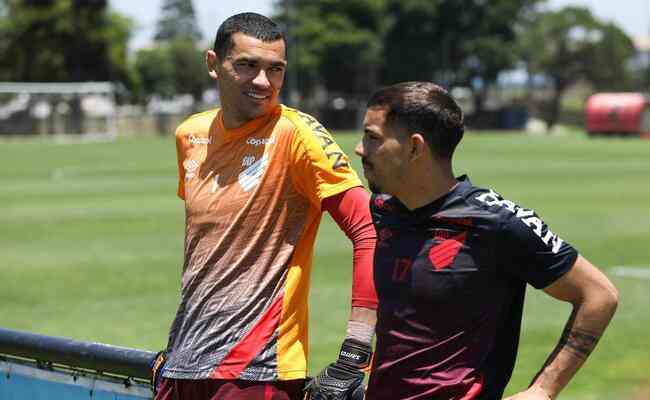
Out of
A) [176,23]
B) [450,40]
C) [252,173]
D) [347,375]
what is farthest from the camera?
[176,23]

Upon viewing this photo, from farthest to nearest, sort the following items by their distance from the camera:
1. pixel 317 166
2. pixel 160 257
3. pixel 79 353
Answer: pixel 160 257 → pixel 79 353 → pixel 317 166

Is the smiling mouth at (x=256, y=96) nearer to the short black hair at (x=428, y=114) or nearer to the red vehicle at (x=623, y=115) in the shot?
the short black hair at (x=428, y=114)

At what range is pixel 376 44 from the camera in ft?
284

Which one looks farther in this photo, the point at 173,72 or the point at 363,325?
the point at 173,72

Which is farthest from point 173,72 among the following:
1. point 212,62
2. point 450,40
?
point 212,62

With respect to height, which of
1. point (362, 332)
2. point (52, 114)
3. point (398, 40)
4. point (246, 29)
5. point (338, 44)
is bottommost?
point (52, 114)

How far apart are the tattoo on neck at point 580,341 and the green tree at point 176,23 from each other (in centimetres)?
15855

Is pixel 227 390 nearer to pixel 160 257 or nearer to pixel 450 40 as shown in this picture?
pixel 160 257

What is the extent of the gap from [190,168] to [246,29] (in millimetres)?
553

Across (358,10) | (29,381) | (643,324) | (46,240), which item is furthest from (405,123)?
(358,10)

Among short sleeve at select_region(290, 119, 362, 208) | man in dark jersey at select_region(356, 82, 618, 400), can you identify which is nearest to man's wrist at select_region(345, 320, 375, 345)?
man in dark jersey at select_region(356, 82, 618, 400)

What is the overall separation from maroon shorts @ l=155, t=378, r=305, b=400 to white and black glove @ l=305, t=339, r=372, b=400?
0.25m

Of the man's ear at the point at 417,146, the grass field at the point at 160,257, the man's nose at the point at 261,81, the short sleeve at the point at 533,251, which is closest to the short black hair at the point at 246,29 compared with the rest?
the man's nose at the point at 261,81

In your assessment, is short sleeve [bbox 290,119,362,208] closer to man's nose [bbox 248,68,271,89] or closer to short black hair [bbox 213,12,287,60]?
man's nose [bbox 248,68,271,89]
